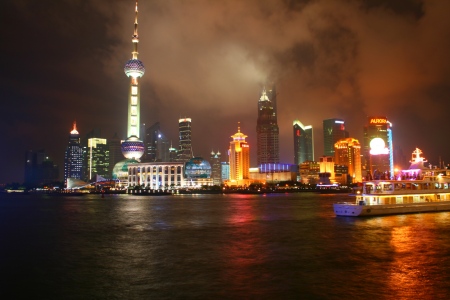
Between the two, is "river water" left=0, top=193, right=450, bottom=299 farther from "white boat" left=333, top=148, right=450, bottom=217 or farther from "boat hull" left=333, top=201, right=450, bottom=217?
"white boat" left=333, top=148, right=450, bottom=217

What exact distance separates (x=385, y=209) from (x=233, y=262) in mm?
31290

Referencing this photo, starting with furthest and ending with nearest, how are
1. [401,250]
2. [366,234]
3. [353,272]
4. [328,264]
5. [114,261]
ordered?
[366,234], [401,250], [114,261], [328,264], [353,272]

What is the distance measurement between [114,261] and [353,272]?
53.3ft

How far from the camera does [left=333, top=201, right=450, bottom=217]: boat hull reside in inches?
2009

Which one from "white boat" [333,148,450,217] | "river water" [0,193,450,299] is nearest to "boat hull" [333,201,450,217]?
"white boat" [333,148,450,217]

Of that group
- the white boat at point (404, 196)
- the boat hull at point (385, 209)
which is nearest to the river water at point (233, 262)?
the boat hull at point (385, 209)

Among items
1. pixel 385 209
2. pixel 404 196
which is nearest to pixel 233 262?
pixel 385 209

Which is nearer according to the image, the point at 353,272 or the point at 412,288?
the point at 412,288

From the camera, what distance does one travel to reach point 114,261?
28.7 m

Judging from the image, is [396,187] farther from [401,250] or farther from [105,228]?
[105,228]

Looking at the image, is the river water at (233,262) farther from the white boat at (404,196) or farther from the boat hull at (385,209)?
the white boat at (404,196)

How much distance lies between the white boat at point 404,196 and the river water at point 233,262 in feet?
19.0

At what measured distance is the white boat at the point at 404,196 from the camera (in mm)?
51844

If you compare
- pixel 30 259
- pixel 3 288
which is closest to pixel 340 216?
pixel 30 259
